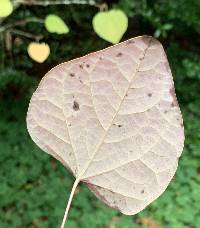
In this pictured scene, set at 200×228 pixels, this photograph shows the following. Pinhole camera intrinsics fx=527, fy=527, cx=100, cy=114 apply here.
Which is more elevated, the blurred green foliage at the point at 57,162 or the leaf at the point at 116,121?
the leaf at the point at 116,121

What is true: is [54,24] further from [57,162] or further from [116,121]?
[57,162]

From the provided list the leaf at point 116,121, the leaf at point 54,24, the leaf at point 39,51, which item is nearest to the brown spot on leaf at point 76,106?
the leaf at point 116,121

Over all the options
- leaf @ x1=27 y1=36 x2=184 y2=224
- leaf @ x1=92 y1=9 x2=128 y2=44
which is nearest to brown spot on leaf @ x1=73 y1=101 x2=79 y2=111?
leaf @ x1=27 y1=36 x2=184 y2=224

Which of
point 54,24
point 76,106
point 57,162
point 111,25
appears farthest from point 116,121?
point 57,162

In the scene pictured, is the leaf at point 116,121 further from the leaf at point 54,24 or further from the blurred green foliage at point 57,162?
the blurred green foliage at point 57,162

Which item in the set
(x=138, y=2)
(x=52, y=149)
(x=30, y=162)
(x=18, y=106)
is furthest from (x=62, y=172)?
(x=52, y=149)
